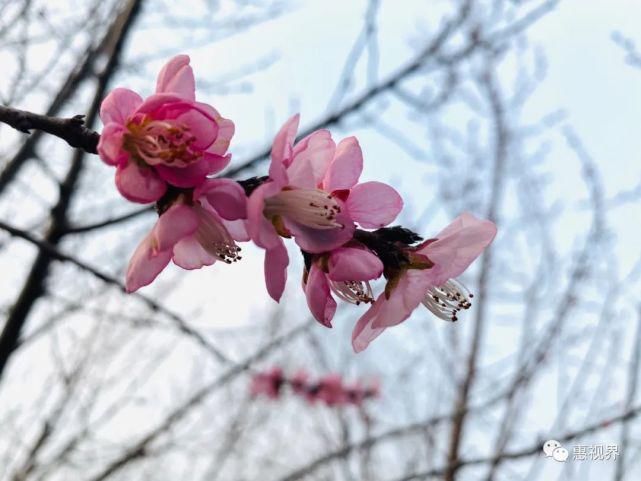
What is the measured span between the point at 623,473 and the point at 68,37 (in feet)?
11.0

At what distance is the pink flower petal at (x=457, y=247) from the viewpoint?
997 millimetres

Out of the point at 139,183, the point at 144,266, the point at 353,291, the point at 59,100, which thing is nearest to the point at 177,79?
the point at 139,183

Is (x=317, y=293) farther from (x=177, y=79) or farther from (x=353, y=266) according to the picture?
(x=177, y=79)

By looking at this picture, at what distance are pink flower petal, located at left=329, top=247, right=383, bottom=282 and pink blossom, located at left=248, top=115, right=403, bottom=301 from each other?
20 millimetres

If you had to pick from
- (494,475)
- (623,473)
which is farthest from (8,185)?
(623,473)

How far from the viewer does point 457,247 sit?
3.31 ft

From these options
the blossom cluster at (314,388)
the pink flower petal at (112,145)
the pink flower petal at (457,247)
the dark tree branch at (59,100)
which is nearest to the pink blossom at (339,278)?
the pink flower petal at (457,247)

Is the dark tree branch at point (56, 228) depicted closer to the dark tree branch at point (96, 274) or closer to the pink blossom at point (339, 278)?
the dark tree branch at point (96, 274)

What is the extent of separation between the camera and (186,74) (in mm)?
938

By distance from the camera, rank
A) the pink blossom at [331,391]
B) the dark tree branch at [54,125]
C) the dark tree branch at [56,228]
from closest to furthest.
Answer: the dark tree branch at [54,125] < the dark tree branch at [56,228] < the pink blossom at [331,391]

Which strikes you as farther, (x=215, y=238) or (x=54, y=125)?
(x=215, y=238)

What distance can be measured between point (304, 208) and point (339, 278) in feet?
0.37

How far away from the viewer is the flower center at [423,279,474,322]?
1079 mm

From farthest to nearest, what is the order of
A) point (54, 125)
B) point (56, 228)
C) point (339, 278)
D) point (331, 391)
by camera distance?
point (331, 391) → point (56, 228) → point (339, 278) → point (54, 125)
